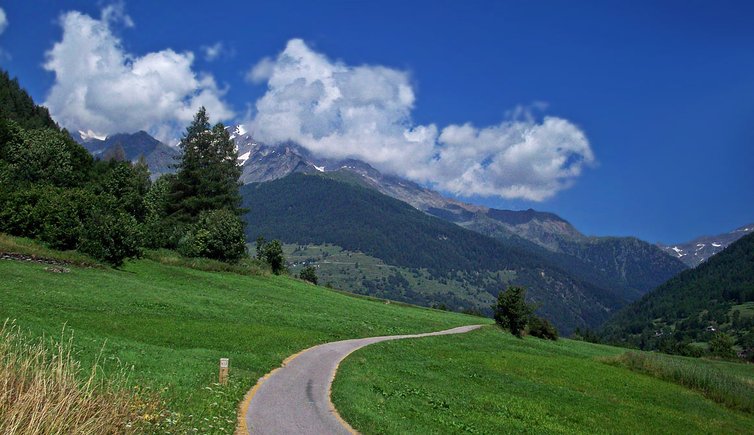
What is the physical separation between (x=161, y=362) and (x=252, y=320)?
65.3 ft

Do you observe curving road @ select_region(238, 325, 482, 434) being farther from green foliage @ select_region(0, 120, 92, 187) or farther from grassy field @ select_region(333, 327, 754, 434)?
green foliage @ select_region(0, 120, 92, 187)

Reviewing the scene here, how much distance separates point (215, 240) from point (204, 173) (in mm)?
25909

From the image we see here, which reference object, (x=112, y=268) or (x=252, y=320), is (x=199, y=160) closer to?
(x=112, y=268)

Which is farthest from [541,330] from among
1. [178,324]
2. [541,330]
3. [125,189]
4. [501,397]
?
[125,189]

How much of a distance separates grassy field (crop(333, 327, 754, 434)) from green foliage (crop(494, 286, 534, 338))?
3100 cm

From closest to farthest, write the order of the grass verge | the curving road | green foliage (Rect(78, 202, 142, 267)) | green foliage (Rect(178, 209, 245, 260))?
the curving road → the grass verge → green foliage (Rect(78, 202, 142, 267)) → green foliage (Rect(178, 209, 245, 260))

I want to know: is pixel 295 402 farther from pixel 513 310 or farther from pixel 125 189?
pixel 125 189

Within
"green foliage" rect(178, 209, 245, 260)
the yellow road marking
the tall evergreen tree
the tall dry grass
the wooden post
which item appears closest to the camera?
the tall dry grass

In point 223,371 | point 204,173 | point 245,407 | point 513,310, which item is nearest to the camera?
point 245,407

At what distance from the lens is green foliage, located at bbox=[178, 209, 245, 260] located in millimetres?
73250

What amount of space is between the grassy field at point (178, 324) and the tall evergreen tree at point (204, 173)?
32.7 metres

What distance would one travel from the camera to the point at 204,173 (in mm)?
94812

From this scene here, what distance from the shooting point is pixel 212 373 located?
21.4 meters

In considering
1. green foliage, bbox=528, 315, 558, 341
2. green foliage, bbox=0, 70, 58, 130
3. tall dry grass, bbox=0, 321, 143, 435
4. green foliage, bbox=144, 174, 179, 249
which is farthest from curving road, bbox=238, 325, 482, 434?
green foliage, bbox=0, 70, 58, 130
